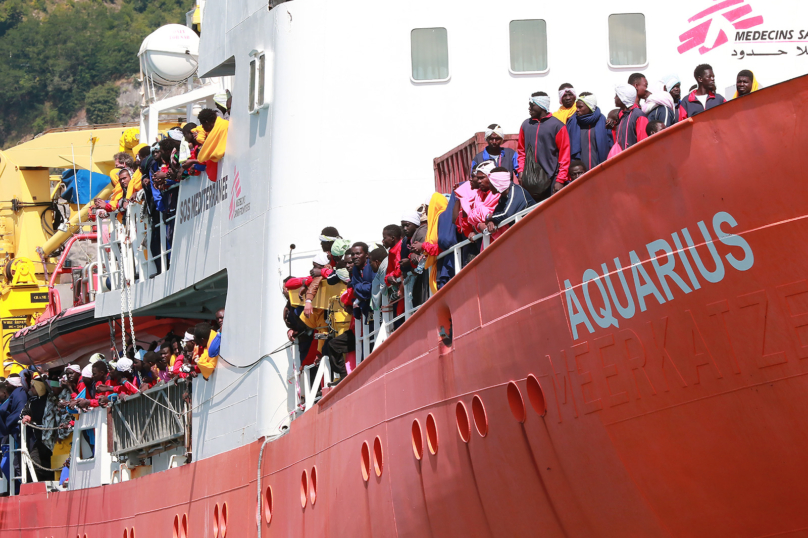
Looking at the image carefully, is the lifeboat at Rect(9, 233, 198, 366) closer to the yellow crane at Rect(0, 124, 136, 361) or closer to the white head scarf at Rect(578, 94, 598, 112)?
the yellow crane at Rect(0, 124, 136, 361)

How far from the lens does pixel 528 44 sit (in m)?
11.1

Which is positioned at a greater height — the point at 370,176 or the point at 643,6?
the point at 643,6

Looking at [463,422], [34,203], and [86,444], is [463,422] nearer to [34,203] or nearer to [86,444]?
[86,444]

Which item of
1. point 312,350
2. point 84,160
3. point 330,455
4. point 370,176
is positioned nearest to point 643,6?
point 370,176

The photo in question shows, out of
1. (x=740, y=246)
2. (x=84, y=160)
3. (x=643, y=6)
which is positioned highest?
(x=84, y=160)

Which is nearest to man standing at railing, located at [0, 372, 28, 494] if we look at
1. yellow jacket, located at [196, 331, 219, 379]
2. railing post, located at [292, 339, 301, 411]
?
yellow jacket, located at [196, 331, 219, 379]

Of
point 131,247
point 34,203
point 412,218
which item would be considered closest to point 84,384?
point 131,247

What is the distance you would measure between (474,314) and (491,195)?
1020mm

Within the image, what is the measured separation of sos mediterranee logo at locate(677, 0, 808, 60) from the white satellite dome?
10.2 meters

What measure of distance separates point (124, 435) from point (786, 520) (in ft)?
37.4

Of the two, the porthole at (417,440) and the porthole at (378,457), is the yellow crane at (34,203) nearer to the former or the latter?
the porthole at (378,457)

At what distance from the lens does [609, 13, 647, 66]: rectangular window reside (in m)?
11.0

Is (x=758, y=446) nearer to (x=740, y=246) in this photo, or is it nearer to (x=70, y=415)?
(x=740, y=246)

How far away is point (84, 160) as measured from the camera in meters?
26.3
